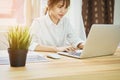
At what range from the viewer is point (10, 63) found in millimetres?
1292

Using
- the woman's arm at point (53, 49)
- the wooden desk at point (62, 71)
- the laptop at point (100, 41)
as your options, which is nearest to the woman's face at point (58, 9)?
the woman's arm at point (53, 49)

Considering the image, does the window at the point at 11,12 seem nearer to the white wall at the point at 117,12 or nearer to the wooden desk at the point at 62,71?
the white wall at the point at 117,12

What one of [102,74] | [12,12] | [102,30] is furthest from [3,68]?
[12,12]

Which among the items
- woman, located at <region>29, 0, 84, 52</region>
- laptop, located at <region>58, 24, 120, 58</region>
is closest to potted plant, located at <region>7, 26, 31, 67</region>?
laptop, located at <region>58, 24, 120, 58</region>

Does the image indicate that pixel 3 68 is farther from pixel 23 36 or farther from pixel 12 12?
pixel 12 12

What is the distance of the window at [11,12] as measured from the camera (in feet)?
10.0

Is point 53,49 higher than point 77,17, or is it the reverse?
point 77,17

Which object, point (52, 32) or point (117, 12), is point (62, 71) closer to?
point (52, 32)

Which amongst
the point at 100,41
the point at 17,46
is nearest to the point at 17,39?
the point at 17,46

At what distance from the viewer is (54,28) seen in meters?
2.46

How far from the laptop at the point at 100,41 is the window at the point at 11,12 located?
1.53 metres

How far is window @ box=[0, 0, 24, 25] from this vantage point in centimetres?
305

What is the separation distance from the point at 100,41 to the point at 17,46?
0.59 metres

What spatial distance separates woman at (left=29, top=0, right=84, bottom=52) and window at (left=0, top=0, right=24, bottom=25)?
30.3 inches
